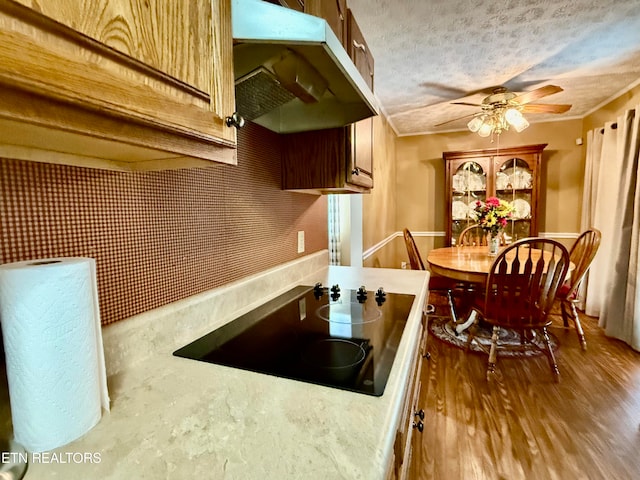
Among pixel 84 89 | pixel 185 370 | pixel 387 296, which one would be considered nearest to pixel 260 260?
pixel 387 296

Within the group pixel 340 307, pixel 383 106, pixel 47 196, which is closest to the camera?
pixel 47 196

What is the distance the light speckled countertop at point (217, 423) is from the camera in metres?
0.41

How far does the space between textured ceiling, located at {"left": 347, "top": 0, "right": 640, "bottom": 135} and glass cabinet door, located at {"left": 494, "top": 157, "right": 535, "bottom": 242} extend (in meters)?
0.85

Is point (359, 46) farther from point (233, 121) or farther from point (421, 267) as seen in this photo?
point (421, 267)

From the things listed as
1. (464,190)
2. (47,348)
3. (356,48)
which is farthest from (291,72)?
(464,190)

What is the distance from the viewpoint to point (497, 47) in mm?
Result: 2174

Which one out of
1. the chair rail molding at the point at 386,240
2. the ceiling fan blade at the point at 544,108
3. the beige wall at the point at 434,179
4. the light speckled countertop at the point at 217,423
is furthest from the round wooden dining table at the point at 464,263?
the light speckled countertop at the point at 217,423

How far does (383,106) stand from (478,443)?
313cm

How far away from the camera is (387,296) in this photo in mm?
1245

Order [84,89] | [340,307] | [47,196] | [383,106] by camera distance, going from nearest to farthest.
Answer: [84,89]
[47,196]
[340,307]
[383,106]

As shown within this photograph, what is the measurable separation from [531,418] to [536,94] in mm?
2426

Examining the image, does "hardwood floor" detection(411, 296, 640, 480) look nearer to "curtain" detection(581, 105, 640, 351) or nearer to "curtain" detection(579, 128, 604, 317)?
"curtain" detection(581, 105, 640, 351)

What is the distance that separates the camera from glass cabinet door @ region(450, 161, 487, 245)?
4090 mm

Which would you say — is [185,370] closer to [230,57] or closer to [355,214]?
[230,57]
